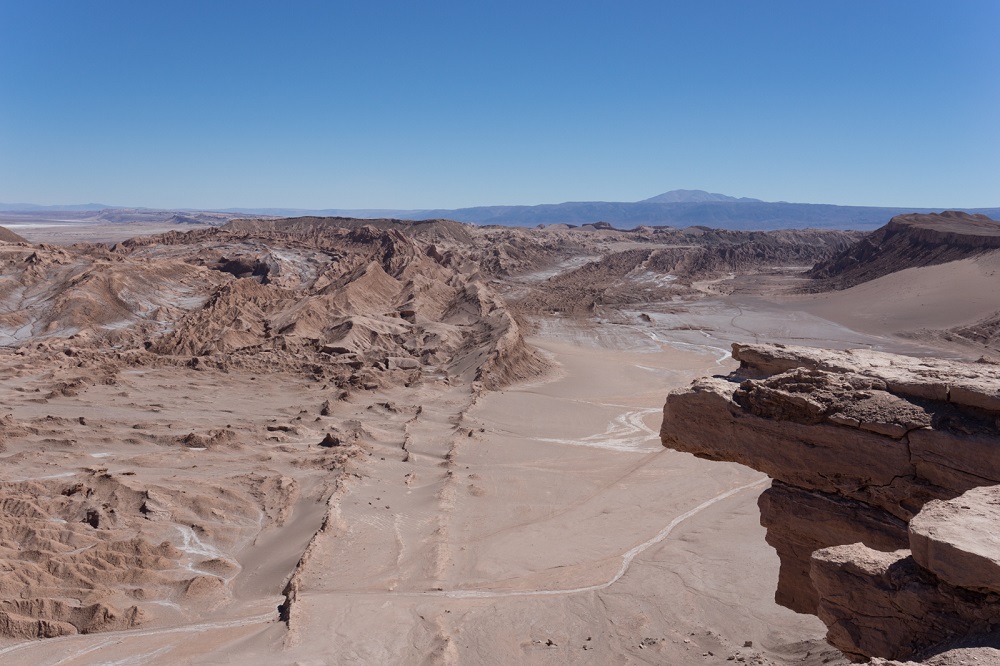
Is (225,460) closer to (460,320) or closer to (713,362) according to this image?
(460,320)

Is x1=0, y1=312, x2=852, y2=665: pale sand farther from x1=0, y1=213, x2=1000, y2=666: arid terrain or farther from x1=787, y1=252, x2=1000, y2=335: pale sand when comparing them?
x1=787, y1=252, x2=1000, y2=335: pale sand

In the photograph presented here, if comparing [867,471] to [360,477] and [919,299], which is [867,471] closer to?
[360,477]

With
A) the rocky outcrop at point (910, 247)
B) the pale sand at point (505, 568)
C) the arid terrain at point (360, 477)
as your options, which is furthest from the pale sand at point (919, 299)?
the pale sand at point (505, 568)

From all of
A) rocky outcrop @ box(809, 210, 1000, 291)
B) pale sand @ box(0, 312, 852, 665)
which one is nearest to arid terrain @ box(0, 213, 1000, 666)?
pale sand @ box(0, 312, 852, 665)

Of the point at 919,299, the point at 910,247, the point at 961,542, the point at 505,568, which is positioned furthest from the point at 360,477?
the point at 910,247

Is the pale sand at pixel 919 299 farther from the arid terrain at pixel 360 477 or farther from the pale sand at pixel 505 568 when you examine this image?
the pale sand at pixel 505 568

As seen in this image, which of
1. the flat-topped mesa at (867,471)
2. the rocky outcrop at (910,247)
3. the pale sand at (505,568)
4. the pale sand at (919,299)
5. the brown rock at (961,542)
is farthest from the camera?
the rocky outcrop at (910,247)
